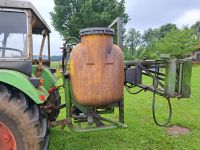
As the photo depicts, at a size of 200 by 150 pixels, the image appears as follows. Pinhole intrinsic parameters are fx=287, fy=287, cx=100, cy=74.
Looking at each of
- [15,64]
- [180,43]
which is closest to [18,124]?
[15,64]

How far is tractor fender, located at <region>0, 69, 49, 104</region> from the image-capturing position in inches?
123

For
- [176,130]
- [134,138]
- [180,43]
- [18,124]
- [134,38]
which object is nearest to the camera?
[18,124]

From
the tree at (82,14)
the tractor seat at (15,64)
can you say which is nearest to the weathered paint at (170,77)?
the tractor seat at (15,64)

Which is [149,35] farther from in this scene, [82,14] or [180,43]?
[82,14]

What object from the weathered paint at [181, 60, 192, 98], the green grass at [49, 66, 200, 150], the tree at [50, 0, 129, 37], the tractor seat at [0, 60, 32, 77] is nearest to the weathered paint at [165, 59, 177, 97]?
the weathered paint at [181, 60, 192, 98]

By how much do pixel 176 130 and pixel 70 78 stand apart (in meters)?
2.65

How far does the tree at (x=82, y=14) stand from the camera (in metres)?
28.9

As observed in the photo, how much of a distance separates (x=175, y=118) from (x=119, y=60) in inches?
126

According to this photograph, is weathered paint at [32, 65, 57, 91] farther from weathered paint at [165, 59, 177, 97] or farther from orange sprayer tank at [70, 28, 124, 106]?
weathered paint at [165, 59, 177, 97]

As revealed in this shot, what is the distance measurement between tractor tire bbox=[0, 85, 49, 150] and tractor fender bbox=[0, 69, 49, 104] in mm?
121

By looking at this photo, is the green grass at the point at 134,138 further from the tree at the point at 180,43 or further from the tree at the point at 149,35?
the tree at the point at 149,35

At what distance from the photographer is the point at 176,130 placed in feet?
17.6

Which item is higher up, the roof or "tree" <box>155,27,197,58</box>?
"tree" <box>155,27,197,58</box>

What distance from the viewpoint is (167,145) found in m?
4.52
